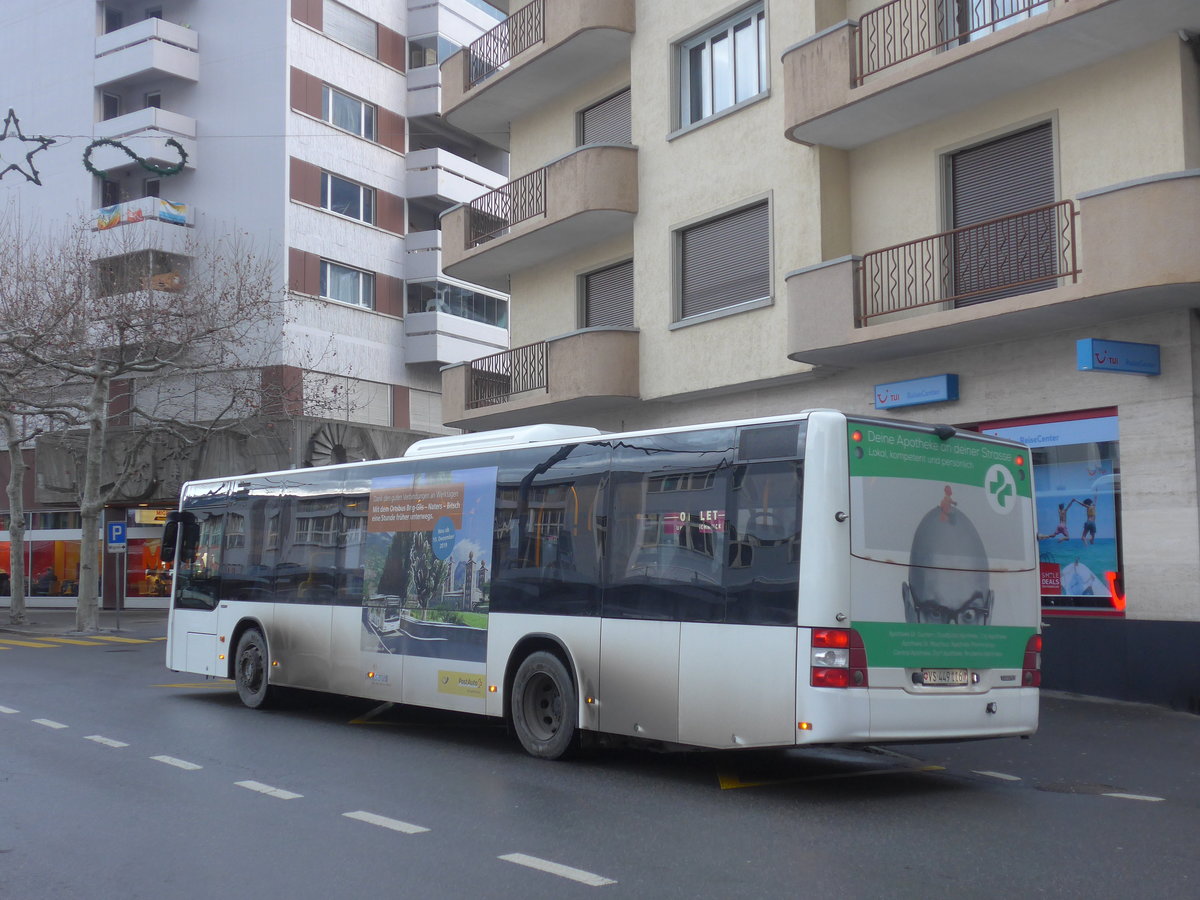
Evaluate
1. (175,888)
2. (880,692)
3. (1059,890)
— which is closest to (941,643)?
(880,692)

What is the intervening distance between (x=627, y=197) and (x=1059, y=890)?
1608 centimetres

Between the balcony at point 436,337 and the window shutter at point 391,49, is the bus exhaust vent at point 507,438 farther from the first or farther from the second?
the window shutter at point 391,49

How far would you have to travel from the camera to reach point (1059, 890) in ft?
20.7

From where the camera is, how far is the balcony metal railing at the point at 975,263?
14.7m

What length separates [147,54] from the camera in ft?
120

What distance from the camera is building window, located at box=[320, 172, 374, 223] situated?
37156mm

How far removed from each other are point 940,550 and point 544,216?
14180 millimetres

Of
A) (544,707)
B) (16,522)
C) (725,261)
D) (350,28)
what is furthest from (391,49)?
(544,707)

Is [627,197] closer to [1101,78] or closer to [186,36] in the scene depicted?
[1101,78]

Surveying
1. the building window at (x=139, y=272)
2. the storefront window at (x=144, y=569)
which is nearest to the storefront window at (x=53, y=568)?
the storefront window at (x=144, y=569)

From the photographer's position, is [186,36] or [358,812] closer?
[358,812]

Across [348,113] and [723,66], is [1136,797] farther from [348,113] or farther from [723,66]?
[348,113]

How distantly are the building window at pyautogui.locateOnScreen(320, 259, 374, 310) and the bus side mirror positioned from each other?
20.8 m

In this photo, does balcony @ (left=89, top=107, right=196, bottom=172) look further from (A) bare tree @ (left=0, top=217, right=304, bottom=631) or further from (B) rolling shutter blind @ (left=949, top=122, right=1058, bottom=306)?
(B) rolling shutter blind @ (left=949, top=122, right=1058, bottom=306)
